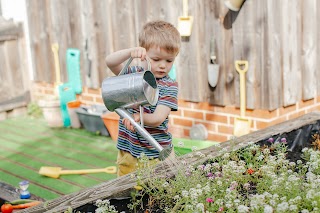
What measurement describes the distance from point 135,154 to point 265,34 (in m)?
1.86

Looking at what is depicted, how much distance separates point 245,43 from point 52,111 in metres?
2.54

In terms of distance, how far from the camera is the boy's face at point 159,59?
2.46 m

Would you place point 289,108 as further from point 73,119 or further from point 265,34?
point 73,119

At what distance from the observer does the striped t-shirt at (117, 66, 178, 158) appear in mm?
2520

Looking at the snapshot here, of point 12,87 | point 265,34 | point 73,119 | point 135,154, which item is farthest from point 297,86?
point 12,87

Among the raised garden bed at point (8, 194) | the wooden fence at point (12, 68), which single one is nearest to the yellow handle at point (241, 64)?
the raised garden bed at point (8, 194)

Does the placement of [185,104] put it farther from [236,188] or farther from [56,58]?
[236,188]

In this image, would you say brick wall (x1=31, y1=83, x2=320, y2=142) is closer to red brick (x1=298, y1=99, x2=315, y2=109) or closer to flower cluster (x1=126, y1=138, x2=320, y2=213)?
red brick (x1=298, y1=99, x2=315, y2=109)

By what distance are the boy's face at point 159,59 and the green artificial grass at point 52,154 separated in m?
1.29

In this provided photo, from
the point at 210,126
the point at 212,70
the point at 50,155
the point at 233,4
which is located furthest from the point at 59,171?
the point at 233,4

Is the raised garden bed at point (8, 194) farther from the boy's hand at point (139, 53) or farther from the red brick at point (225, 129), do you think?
the red brick at point (225, 129)

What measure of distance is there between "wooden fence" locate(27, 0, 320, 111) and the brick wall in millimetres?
62

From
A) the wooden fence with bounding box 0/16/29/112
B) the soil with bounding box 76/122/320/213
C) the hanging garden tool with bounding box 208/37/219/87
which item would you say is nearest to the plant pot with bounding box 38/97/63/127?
the wooden fence with bounding box 0/16/29/112

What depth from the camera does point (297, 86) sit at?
4414mm
